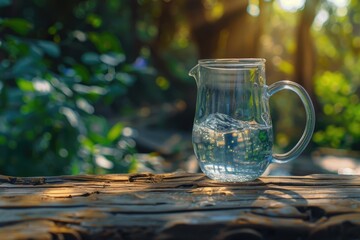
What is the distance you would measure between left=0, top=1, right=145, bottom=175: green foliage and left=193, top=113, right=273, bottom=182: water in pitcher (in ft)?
3.76

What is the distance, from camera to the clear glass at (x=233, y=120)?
1121mm

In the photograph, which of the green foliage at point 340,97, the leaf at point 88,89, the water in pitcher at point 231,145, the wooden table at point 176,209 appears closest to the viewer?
the wooden table at point 176,209

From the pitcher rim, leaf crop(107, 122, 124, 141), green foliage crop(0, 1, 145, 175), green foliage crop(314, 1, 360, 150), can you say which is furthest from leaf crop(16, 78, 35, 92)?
green foliage crop(314, 1, 360, 150)

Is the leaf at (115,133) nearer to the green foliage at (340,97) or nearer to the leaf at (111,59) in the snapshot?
the leaf at (111,59)

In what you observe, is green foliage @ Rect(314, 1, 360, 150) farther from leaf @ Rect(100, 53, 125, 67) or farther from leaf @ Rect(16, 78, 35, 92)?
leaf @ Rect(16, 78, 35, 92)

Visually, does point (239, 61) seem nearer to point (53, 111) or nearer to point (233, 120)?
point (233, 120)

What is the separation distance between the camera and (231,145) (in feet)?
3.66

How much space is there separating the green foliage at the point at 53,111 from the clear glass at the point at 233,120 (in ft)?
3.69

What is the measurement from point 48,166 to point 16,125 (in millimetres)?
239

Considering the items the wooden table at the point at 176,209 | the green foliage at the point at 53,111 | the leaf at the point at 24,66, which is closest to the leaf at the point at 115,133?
the green foliage at the point at 53,111

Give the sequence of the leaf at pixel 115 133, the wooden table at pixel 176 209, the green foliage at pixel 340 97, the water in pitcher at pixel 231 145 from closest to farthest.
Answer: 1. the wooden table at pixel 176 209
2. the water in pitcher at pixel 231 145
3. the leaf at pixel 115 133
4. the green foliage at pixel 340 97

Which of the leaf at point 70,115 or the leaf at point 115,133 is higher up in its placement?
the leaf at point 70,115

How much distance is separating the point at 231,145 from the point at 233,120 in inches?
Result: 2.1

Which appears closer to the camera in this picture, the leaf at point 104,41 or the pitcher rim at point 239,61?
the pitcher rim at point 239,61
